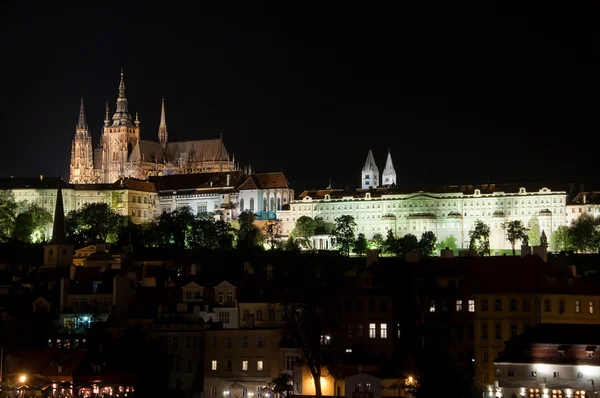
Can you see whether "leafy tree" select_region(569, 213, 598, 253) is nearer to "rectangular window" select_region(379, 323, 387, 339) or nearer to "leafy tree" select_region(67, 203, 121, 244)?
"leafy tree" select_region(67, 203, 121, 244)

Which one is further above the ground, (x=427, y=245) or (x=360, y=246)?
(x=427, y=245)

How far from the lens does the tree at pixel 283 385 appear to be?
66.0 m

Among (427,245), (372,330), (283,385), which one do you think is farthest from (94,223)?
(283,385)

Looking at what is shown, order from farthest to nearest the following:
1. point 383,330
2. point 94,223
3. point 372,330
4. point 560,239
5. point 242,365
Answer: point 560,239 → point 94,223 → point 372,330 → point 383,330 → point 242,365

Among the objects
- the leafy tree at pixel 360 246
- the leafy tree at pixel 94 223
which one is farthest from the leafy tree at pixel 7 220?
the leafy tree at pixel 360 246

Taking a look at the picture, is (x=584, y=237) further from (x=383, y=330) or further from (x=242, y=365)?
(x=242, y=365)

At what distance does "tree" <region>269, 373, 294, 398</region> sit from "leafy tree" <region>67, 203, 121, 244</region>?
360ft

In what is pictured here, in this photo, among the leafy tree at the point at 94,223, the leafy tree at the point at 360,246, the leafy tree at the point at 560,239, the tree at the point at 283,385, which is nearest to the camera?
the tree at the point at 283,385

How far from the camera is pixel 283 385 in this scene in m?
65.9

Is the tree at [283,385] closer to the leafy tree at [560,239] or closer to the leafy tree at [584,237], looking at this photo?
the leafy tree at [584,237]

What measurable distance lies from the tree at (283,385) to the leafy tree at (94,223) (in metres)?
110

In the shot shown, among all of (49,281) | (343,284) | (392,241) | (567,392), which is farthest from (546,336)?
(392,241)

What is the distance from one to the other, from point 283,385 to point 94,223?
408 ft

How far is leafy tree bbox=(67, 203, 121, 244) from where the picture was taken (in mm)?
180500
